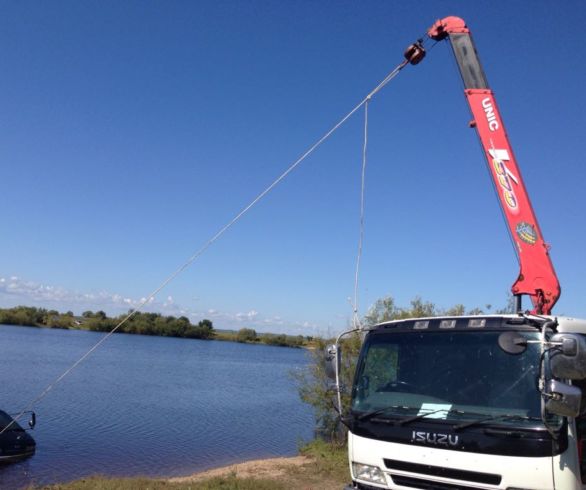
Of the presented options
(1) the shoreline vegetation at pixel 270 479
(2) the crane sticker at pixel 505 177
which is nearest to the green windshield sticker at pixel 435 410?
(2) the crane sticker at pixel 505 177

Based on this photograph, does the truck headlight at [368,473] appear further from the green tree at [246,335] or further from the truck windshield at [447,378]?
the green tree at [246,335]

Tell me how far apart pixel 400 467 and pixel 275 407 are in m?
25.5

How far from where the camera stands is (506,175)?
779 centimetres

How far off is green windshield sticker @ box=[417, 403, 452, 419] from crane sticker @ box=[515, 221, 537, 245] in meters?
3.23

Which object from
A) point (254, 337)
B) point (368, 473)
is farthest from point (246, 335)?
point (368, 473)

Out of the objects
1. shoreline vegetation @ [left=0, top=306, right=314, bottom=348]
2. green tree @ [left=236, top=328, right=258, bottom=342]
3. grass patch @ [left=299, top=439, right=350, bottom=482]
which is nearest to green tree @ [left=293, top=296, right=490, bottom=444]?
grass patch @ [left=299, top=439, right=350, bottom=482]

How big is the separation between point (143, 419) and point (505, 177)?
20578 mm

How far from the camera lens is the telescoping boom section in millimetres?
7191

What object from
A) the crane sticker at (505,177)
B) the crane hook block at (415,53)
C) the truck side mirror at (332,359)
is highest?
the crane hook block at (415,53)

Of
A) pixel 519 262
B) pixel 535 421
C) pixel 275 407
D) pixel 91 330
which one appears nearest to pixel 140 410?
pixel 275 407

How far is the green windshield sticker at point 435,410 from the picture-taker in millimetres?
5016

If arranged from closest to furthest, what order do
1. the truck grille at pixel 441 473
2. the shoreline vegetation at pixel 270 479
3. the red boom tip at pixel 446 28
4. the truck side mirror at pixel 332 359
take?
the truck grille at pixel 441 473, the truck side mirror at pixel 332 359, the red boom tip at pixel 446 28, the shoreline vegetation at pixel 270 479

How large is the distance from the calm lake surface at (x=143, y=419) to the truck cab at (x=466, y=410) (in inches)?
441

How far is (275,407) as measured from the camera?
2972 cm
